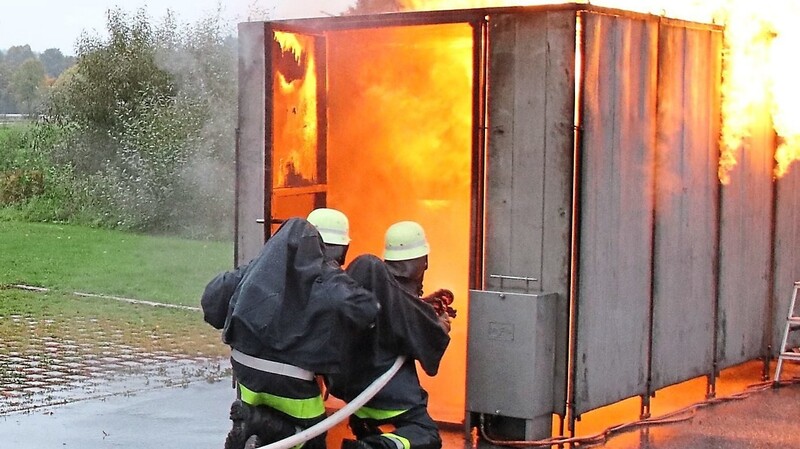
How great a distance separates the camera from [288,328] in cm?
518

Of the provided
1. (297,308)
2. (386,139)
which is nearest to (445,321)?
(297,308)

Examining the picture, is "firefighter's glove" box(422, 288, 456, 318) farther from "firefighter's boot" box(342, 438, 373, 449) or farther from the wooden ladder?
the wooden ladder

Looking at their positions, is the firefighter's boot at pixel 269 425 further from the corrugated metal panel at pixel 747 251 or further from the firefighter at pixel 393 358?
the corrugated metal panel at pixel 747 251

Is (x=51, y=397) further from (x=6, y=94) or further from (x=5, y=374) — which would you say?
(x=6, y=94)

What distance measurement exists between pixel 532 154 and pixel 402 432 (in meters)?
2.20

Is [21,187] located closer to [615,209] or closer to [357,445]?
[615,209]

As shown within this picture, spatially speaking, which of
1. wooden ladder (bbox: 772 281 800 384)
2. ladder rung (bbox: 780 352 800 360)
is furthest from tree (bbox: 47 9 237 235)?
ladder rung (bbox: 780 352 800 360)

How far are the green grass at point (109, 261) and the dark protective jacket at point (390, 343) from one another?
8.27 metres

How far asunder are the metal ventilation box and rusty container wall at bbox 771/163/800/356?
3467mm

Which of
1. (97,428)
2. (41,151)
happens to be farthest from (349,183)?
(41,151)

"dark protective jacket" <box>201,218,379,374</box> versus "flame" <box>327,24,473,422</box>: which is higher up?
"flame" <box>327,24,473,422</box>

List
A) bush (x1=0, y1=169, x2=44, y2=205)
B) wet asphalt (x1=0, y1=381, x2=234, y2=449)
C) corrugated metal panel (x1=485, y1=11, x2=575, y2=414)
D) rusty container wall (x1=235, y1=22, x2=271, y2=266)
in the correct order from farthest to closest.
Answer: bush (x1=0, y1=169, x2=44, y2=205) → rusty container wall (x1=235, y1=22, x2=271, y2=266) → wet asphalt (x1=0, y1=381, x2=234, y2=449) → corrugated metal panel (x1=485, y1=11, x2=575, y2=414)

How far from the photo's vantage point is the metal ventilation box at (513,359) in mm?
7043

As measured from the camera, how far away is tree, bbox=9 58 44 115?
24.5 metres
